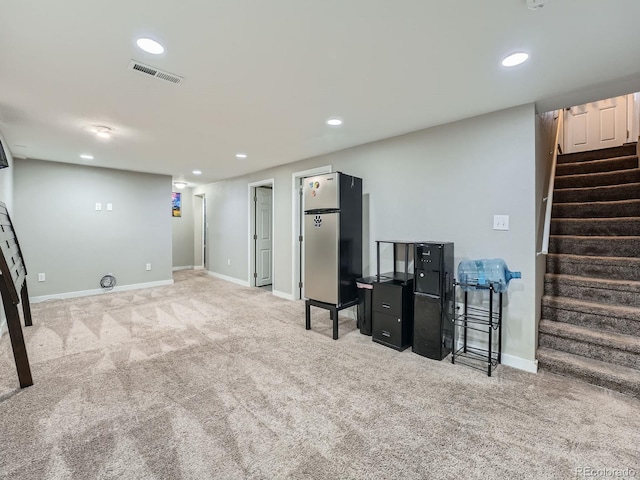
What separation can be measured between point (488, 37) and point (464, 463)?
236 cm

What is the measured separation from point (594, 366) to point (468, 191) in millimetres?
1760

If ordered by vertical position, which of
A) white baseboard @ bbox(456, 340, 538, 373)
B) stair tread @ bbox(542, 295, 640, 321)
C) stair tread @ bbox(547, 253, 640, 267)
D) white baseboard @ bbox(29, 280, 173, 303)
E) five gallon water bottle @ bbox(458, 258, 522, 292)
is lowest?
white baseboard @ bbox(456, 340, 538, 373)

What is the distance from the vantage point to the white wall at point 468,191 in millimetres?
2582

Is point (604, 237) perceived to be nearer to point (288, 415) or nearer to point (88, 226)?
point (288, 415)

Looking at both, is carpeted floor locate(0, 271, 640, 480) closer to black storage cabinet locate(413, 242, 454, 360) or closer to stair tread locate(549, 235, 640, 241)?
black storage cabinet locate(413, 242, 454, 360)

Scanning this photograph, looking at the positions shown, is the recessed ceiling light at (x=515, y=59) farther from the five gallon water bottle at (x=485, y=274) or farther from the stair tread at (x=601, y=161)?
the stair tread at (x=601, y=161)

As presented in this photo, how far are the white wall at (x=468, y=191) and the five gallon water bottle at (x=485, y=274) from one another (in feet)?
0.42

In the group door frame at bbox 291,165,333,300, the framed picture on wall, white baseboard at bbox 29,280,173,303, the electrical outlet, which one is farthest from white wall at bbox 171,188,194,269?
the electrical outlet

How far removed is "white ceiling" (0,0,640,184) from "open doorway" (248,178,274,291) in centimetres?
270

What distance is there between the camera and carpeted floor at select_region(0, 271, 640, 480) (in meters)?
1.53

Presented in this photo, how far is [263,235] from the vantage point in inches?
243

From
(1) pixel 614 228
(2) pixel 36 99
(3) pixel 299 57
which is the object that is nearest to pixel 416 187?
(3) pixel 299 57

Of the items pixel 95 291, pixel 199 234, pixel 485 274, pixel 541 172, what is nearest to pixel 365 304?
pixel 485 274

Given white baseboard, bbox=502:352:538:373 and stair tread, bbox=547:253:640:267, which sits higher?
stair tread, bbox=547:253:640:267
